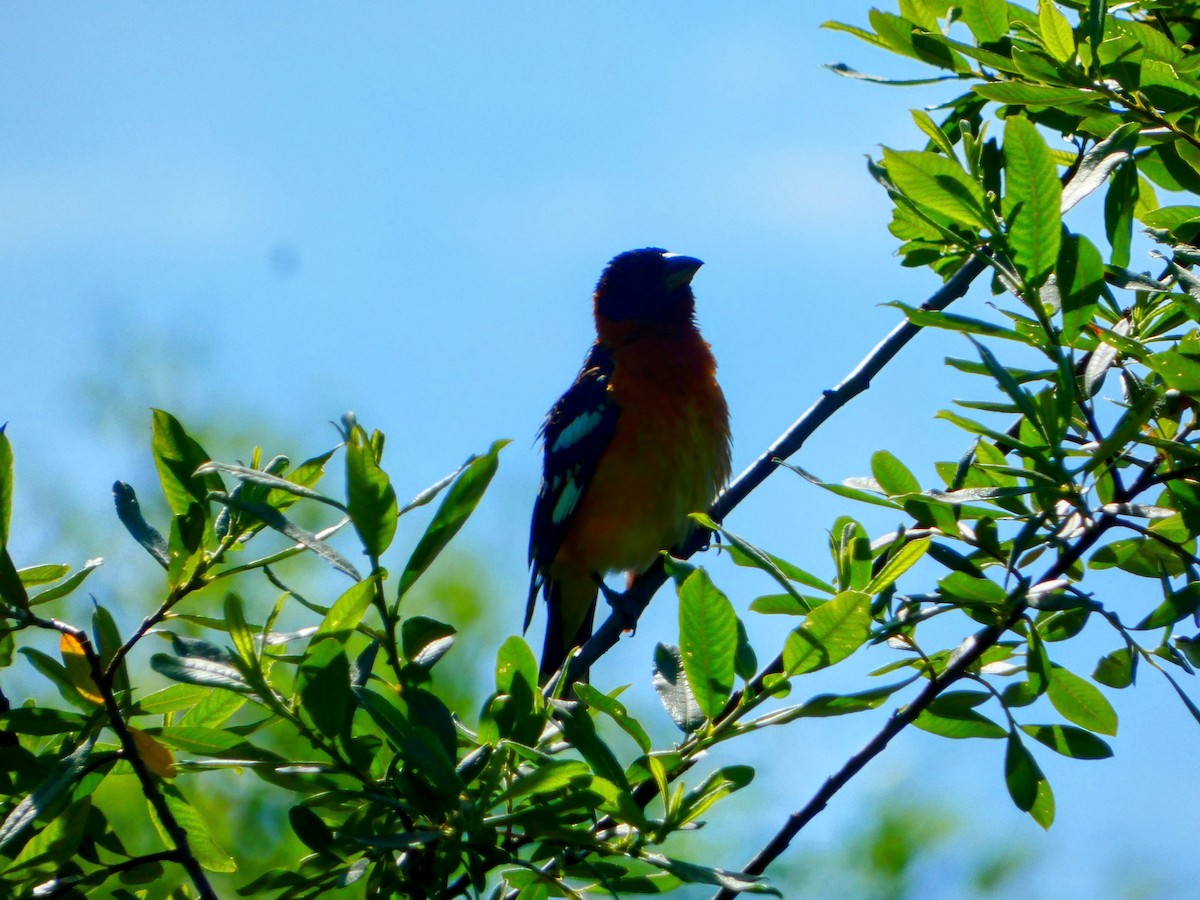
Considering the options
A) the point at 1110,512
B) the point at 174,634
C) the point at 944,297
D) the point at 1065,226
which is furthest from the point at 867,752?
the point at 944,297

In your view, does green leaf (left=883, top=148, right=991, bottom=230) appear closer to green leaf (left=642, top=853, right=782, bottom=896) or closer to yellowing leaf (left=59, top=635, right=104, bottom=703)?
green leaf (left=642, top=853, right=782, bottom=896)

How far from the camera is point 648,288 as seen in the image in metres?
6.10

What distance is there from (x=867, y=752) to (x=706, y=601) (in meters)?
0.35

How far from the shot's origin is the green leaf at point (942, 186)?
5.43 feet

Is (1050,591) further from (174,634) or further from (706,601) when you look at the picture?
(174,634)

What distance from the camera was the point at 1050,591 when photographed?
151 centimetres

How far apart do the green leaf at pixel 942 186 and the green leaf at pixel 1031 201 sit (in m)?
0.06

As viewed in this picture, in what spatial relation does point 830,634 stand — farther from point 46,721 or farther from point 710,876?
point 46,721

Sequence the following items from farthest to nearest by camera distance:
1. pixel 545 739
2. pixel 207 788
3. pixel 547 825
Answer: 1. pixel 207 788
2. pixel 545 739
3. pixel 547 825

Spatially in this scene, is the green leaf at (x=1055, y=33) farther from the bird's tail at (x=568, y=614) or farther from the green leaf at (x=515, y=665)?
the bird's tail at (x=568, y=614)

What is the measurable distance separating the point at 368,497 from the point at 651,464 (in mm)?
3896

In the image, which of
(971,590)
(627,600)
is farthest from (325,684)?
(627,600)

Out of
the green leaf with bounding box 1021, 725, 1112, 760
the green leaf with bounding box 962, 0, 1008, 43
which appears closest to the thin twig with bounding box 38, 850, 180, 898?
the green leaf with bounding box 1021, 725, 1112, 760

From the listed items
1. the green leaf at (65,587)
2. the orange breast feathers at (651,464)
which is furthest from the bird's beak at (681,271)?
the green leaf at (65,587)
